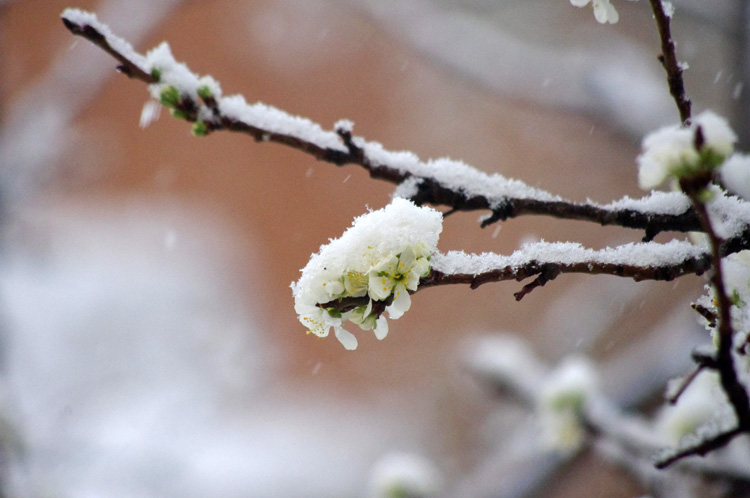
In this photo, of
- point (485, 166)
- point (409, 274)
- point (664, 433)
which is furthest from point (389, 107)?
point (409, 274)

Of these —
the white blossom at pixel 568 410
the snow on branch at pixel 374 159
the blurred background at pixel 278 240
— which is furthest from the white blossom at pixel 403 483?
the snow on branch at pixel 374 159

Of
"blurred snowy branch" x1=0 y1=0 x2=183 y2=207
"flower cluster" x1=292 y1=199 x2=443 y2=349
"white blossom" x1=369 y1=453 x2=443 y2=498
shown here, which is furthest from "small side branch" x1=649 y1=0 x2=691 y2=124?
"blurred snowy branch" x1=0 y1=0 x2=183 y2=207

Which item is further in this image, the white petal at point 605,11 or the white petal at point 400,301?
the white petal at point 605,11

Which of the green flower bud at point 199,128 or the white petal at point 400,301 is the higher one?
the green flower bud at point 199,128

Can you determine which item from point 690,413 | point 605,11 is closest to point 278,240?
point 690,413

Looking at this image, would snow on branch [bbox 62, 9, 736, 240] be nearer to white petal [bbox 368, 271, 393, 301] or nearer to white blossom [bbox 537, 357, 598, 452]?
white petal [bbox 368, 271, 393, 301]

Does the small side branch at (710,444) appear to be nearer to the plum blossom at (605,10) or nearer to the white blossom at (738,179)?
the white blossom at (738,179)
